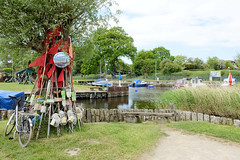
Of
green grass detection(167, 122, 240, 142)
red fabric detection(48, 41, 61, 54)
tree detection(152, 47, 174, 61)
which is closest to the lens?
green grass detection(167, 122, 240, 142)

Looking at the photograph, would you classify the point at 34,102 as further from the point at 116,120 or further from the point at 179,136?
the point at 179,136

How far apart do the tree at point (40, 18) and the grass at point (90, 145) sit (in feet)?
10.7

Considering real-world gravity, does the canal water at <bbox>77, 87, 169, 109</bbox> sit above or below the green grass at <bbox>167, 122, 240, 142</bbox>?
below

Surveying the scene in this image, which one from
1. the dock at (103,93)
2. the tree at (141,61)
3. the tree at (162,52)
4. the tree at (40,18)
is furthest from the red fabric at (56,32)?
the tree at (162,52)

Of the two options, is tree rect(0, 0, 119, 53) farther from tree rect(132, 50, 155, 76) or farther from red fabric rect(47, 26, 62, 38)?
tree rect(132, 50, 155, 76)

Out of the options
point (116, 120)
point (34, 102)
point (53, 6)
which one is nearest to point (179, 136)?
point (116, 120)

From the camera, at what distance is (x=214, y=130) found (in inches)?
255

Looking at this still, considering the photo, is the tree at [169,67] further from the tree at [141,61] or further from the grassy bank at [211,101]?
the grassy bank at [211,101]

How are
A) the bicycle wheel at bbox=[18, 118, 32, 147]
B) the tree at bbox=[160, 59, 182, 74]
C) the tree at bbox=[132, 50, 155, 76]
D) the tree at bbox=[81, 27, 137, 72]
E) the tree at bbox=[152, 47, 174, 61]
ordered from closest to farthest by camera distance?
the bicycle wheel at bbox=[18, 118, 32, 147]
the tree at bbox=[81, 27, 137, 72]
the tree at bbox=[160, 59, 182, 74]
the tree at bbox=[132, 50, 155, 76]
the tree at bbox=[152, 47, 174, 61]

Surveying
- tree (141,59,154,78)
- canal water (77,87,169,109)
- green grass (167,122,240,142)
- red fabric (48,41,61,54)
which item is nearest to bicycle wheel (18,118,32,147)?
red fabric (48,41,61,54)

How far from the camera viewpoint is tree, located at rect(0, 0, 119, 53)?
593cm

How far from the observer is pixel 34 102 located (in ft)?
21.3

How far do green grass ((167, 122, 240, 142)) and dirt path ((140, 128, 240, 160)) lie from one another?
1.08 feet

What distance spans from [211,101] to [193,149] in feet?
16.2
